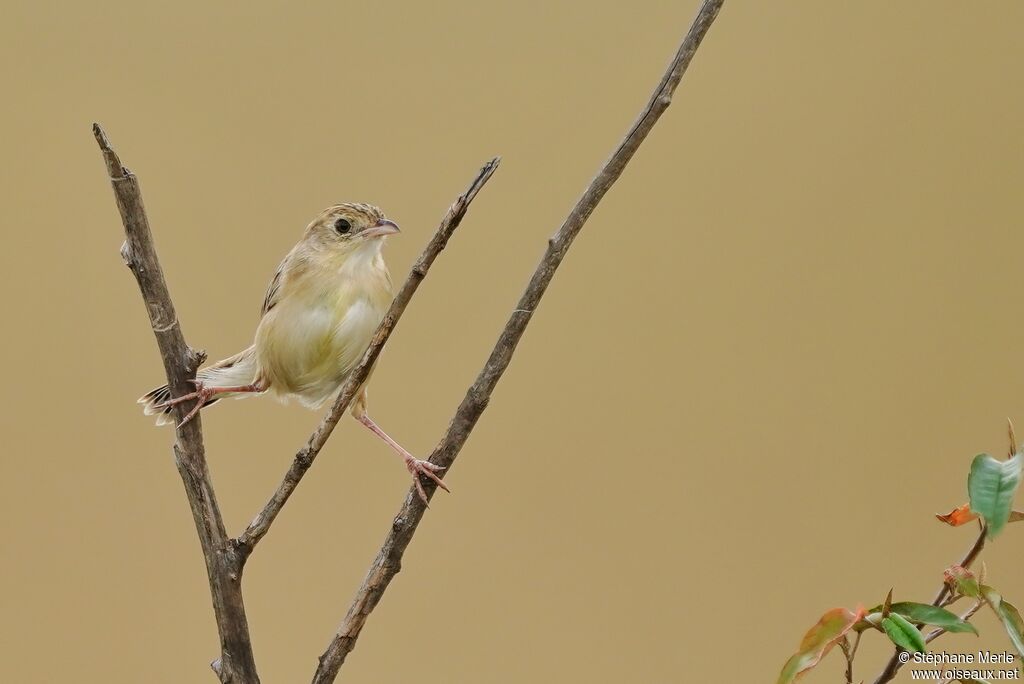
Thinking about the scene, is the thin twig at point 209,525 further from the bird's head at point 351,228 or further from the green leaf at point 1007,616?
the green leaf at point 1007,616

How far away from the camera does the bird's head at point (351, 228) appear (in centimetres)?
145

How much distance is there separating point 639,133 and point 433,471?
1.37 ft

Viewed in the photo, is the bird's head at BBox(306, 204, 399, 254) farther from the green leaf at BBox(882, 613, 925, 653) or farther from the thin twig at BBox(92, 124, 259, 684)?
the green leaf at BBox(882, 613, 925, 653)

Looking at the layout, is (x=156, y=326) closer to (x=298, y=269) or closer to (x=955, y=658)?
(x=298, y=269)

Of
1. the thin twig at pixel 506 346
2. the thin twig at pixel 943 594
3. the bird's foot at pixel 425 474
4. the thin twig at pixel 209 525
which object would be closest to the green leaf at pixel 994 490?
the thin twig at pixel 943 594

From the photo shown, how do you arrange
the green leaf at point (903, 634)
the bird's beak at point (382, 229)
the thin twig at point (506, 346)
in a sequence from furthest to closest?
the bird's beak at point (382, 229) → the thin twig at point (506, 346) → the green leaf at point (903, 634)

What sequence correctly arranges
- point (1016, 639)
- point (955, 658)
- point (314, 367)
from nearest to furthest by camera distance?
point (1016, 639) < point (955, 658) < point (314, 367)

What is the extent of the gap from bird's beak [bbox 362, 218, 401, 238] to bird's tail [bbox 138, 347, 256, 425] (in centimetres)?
27

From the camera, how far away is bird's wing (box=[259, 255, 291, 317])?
1512 mm

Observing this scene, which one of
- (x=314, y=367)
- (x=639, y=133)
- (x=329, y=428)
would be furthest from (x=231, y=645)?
(x=639, y=133)

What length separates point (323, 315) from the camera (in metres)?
1.43

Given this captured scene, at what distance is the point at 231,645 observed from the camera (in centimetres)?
111

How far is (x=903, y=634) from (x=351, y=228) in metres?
0.98

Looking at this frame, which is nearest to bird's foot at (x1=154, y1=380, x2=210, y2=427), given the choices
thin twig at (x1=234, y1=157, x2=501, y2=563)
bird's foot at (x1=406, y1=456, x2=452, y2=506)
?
thin twig at (x1=234, y1=157, x2=501, y2=563)
